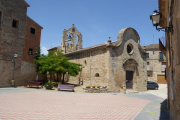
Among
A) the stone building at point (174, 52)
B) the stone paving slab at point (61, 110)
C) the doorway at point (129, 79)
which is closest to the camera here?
the stone building at point (174, 52)

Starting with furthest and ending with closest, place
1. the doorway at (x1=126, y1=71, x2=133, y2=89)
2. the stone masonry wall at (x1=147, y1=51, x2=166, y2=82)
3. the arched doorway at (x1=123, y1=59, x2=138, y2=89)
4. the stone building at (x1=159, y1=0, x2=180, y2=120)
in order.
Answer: the stone masonry wall at (x1=147, y1=51, x2=166, y2=82) < the doorway at (x1=126, y1=71, x2=133, y2=89) < the arched doorway at (x1=123, y1=59, x2=138, y2=89) < the stone building at (x1=159, y1=0, x2=180, y2=120)

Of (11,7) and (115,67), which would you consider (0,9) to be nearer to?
(11,7)

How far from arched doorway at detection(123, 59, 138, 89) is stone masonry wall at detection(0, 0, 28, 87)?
14118 mm

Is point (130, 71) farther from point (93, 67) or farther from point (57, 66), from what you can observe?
point (57, 66)

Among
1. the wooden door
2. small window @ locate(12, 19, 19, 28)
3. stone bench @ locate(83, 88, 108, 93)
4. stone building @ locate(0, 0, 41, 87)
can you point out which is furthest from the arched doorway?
the wooden door

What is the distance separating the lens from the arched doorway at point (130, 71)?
18.0 m

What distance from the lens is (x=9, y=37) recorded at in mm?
17188

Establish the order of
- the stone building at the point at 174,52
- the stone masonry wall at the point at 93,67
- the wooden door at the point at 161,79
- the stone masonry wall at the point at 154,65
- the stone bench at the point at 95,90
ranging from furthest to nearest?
the stone masonry wall at the point at 154,65
the wooden door at the point at 161,79
the stone masonry wall at the point at 93,67
the stone bench at the point at 95,90
the stone building at the point at 174,52

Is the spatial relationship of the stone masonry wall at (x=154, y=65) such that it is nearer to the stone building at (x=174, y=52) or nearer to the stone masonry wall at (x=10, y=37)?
the stone masonry wall at (x=10, y=37)

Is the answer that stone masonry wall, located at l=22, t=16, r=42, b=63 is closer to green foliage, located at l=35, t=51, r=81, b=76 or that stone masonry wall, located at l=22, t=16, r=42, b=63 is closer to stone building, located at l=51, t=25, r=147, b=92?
green foliage, located at l=35, t=51, r=81, b=76

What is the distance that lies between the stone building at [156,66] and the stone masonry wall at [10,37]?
32.7 m

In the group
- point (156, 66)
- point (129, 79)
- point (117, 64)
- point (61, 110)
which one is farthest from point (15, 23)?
point (156, 66)

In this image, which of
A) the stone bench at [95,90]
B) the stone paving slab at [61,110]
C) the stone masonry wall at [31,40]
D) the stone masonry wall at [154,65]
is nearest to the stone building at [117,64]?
the stone bench at [95,90]

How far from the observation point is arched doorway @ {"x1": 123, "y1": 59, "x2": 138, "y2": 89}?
18.0 m
